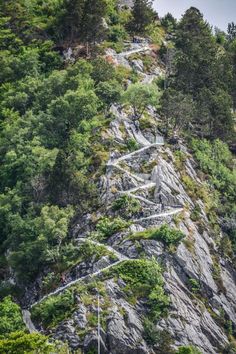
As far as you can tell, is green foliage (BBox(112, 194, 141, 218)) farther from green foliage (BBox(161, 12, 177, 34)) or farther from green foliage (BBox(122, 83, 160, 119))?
green foliage (BBox(161, 12, 177, 34))

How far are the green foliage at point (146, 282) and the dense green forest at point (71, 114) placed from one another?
Answer: 401cm

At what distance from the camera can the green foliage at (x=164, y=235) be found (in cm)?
4728

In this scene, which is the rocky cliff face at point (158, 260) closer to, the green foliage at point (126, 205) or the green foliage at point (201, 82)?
the green foliage at point (126, 205)

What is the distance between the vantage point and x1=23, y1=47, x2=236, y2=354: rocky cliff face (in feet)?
135

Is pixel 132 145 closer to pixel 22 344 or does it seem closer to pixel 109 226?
pixel 109 226

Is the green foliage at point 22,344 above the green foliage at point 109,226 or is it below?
below

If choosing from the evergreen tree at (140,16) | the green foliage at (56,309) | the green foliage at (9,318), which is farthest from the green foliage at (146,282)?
the evergreen tree at (140,16)

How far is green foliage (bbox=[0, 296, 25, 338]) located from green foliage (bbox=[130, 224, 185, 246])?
10963mm

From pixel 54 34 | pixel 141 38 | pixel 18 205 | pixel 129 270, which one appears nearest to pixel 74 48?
pixel 54 34

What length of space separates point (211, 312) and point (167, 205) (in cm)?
1022

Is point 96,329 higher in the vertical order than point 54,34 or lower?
lower

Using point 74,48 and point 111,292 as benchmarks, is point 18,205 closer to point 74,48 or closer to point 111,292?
point 111,292

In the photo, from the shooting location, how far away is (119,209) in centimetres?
5078

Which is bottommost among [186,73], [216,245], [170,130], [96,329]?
[96,329]
